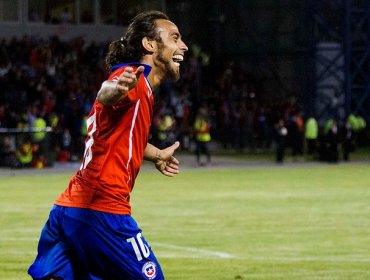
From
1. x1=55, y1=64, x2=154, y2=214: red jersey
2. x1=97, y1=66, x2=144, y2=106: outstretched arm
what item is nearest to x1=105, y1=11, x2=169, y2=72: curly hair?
x1=55, y1=64, x2=154, y2=214: red jersey

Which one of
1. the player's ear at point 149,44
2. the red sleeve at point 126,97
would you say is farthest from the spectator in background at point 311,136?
the red sleeve at point 126,97

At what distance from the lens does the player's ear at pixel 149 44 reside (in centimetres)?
754

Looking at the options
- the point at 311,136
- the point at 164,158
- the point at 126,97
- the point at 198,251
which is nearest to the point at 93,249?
the point at 126,97

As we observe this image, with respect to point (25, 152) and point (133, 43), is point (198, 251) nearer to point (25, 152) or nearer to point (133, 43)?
point (133, 43)

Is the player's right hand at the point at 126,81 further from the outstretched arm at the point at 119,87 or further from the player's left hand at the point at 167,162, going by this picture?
the player's left hand at the point at 167,162

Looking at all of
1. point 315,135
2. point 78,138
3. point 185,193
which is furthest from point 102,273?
point 315,135

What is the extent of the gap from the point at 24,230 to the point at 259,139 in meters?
30.4

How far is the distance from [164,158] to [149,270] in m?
1.07

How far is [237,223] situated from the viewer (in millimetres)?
20281

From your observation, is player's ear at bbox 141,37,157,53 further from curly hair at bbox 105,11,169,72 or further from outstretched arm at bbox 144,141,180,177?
outstretched arm at bbox 144,141,180,177

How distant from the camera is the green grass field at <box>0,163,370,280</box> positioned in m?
14.8

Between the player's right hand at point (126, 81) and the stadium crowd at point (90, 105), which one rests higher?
the player's right hand at point (126, 81)

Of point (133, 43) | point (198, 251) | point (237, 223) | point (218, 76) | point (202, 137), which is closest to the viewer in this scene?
point (133, 43)

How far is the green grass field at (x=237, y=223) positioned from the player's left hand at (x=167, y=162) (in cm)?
566
